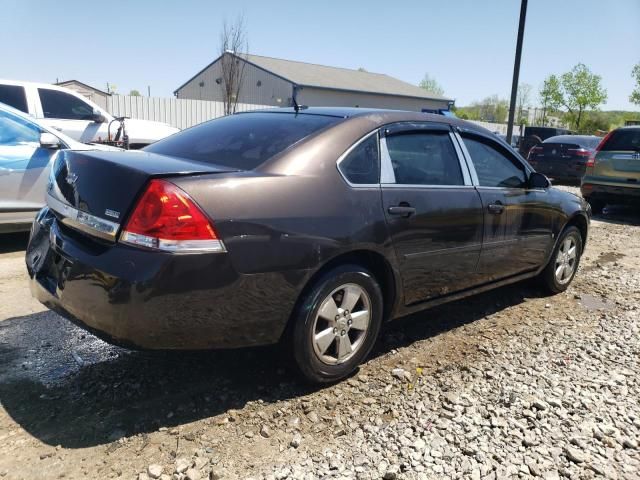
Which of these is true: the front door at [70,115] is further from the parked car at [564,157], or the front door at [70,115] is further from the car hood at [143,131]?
the parked car at [564,157]

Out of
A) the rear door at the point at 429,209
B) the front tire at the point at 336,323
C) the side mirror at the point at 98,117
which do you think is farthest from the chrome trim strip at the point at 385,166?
the side mirror at the point at 98,117

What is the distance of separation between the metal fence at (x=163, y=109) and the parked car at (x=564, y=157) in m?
9.92

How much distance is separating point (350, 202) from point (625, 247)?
20.8 ft

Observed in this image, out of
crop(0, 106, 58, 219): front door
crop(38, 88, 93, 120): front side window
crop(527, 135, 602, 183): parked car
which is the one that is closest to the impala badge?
crop(0, 106, 58, 219): front door

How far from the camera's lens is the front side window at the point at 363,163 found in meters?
3.08

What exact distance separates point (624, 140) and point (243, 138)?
365 inches

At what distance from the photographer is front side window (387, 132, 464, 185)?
11.2 ft

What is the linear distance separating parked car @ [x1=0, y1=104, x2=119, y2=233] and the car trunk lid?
3.08 meters

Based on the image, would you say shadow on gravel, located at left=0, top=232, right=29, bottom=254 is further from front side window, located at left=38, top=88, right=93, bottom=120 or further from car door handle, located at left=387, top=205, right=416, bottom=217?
car door handle, located at left=387, top=205, right=416, bottom=217

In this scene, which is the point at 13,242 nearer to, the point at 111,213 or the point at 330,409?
the point at 111,213

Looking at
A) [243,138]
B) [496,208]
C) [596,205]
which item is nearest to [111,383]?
[243,138]

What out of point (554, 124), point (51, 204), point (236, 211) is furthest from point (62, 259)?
point (554, 124)

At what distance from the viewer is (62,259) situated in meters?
2.74

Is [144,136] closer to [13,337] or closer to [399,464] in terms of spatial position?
[13,337]
